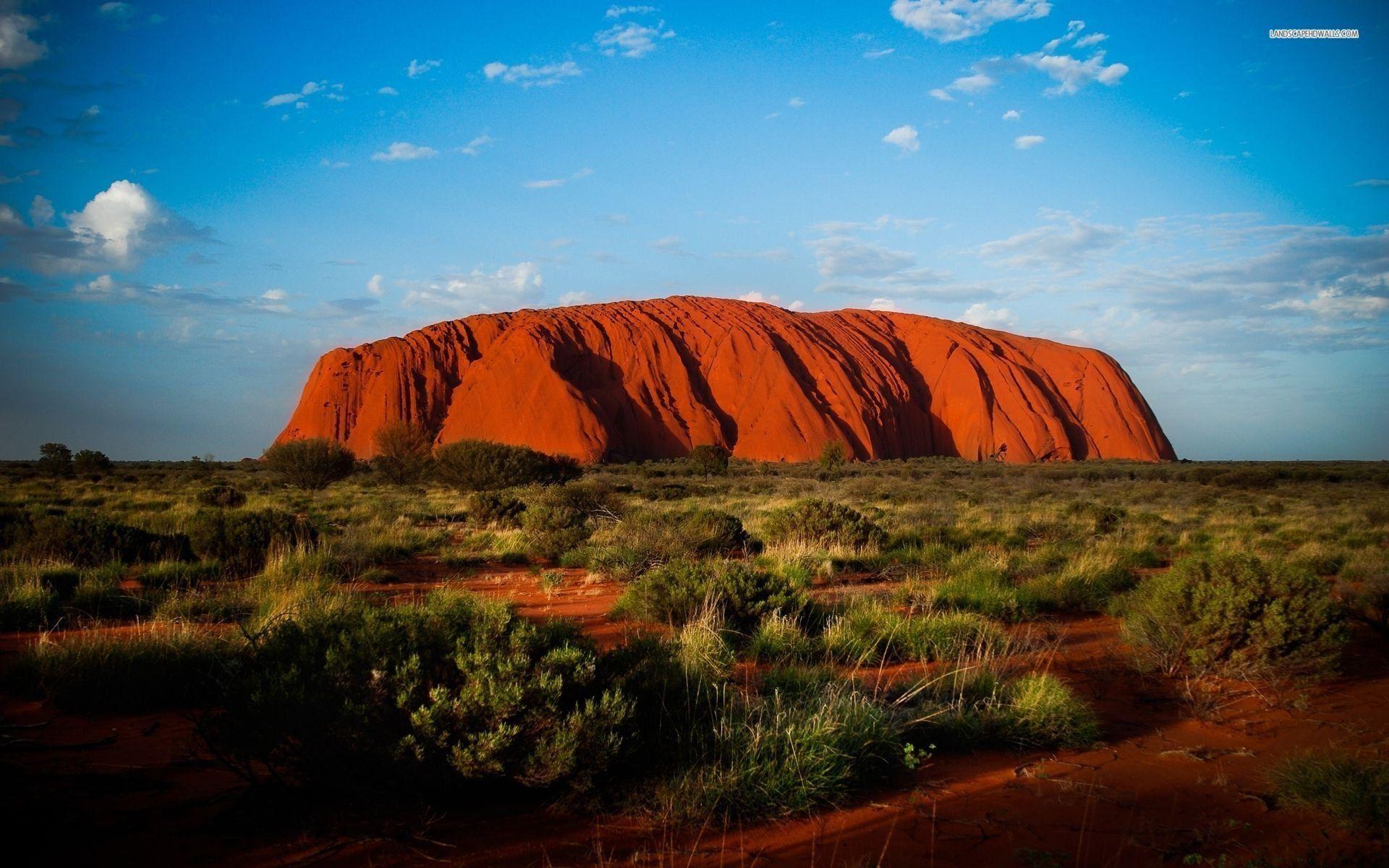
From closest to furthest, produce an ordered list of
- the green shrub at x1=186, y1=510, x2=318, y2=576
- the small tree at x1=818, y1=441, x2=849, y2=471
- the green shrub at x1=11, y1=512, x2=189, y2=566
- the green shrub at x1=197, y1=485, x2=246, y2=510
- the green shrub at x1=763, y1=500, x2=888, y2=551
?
the green shrub at x1=11, y1=512, x2=189, y2=566, the green shrub at x1=186, y1=510, x2=318, y2=576, the green shrub at x1=763, y1=500, x2=888, y2=551, the green shrub at x1=197, y1=485, x2=246, y2=510, the small tree at x1=818, y1=441, x2=849, y2=471

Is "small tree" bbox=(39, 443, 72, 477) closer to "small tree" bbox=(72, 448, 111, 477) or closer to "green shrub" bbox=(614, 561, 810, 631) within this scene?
"small tree" bbox=(72, 448, 111, 477)

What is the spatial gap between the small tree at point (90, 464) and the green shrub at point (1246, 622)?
135ft

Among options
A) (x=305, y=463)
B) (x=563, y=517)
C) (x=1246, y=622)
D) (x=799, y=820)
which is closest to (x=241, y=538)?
(x=563, y=517)

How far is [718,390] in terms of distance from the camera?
2473 inches

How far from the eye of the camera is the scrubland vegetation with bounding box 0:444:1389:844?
10.2 feet

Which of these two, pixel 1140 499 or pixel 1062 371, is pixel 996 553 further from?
pixel 1062 371

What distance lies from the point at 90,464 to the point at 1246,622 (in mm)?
43786

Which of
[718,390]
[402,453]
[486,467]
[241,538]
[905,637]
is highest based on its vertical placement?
[718,390]

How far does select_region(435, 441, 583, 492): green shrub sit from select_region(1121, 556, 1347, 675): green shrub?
1867 cm

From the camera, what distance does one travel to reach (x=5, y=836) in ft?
8.62

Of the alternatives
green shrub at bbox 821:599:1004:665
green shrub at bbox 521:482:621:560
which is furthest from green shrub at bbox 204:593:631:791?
green shrub at bbox 521:482:621:560

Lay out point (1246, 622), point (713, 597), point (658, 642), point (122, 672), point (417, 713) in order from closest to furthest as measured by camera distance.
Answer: point (417, 713) < point (122, 672) < point (658, 642) < point (1246, 622) < point (713, 597)

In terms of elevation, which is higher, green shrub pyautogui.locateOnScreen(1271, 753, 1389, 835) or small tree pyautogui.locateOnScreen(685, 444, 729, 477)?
small tree pyautogui.locateOnScreen(685, 444, 729, 477)

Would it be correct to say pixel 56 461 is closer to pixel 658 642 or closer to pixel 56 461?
pixel 56 461
